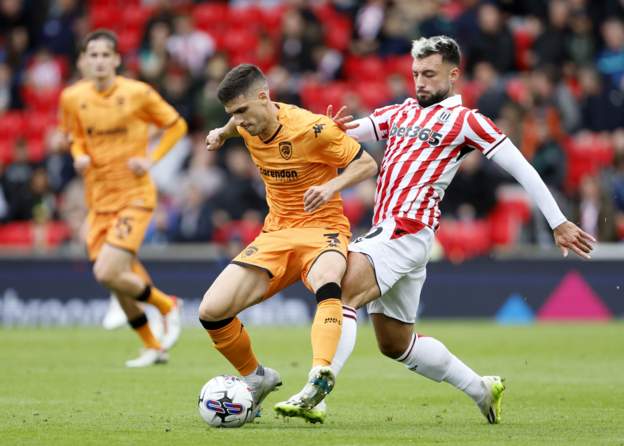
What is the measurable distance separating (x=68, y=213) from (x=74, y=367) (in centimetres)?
811

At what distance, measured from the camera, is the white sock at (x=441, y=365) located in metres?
8.09

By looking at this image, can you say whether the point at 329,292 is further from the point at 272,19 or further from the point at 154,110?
the point at 272,19

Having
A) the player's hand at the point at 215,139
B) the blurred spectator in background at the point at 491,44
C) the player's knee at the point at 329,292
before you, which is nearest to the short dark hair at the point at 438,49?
the player's hand at the point at 215,139

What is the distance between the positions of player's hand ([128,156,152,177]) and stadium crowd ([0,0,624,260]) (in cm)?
595

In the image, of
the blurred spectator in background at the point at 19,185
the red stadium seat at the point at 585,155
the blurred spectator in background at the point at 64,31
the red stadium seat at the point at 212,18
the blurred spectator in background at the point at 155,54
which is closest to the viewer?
the red stadium seat at the point at 585,155

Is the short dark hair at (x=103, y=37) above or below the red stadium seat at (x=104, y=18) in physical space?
above

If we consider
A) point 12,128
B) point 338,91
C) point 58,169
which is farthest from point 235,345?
point 12,128

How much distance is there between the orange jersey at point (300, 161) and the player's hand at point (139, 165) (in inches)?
153

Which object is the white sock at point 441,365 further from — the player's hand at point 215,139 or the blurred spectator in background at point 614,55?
the blurred spectator in background at point 614,55

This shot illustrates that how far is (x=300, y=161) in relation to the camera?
27.2 feet

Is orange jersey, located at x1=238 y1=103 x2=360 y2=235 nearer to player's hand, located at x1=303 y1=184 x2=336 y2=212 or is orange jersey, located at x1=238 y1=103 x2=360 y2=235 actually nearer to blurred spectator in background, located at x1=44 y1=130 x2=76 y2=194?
player's hand, located at x1=303 y1=184 x2=336 y2=212

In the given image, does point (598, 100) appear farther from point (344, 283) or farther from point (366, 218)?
point (344, 283)

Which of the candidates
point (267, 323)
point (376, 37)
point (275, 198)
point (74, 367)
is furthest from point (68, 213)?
point (275, 198)

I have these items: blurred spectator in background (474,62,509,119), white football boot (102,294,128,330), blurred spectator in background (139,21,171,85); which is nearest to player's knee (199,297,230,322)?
white football boot (102,294,128,330)
